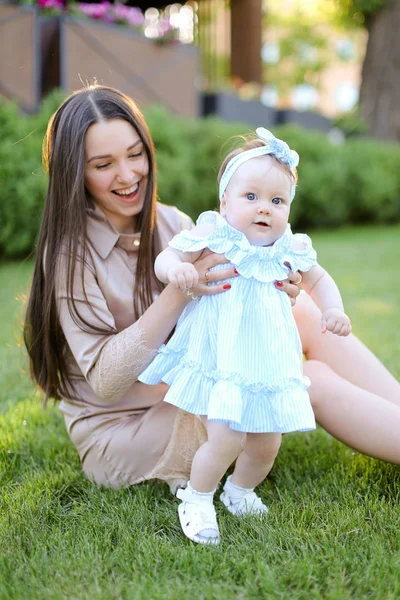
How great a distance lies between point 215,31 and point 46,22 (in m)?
7.34

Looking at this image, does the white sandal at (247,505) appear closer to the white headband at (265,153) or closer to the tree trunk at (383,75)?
the white headband at (265,153)

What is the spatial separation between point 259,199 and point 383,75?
41.0 ft

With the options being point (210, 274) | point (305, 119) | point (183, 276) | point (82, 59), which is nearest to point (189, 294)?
point (210, 274)

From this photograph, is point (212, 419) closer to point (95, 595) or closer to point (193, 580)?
point (193, 580)

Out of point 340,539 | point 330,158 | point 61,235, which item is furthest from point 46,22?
point 340,539

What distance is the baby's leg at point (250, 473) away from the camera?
186cm

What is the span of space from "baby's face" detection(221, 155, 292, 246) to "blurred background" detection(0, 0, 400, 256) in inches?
17.3

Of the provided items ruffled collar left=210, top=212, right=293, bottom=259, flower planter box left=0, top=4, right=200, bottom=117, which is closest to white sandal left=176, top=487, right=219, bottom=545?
ruffled collar left=210, top=212, right=293, bottom=259

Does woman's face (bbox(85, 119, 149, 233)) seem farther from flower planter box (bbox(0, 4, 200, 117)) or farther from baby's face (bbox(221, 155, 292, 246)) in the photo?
flower planter box (bbox(0, 4, 200, 117))

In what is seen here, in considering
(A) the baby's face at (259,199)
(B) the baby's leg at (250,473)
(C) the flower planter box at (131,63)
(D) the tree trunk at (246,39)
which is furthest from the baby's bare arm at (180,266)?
(D) the tree trunk at (246,39)

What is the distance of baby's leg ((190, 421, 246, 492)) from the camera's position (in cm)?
178

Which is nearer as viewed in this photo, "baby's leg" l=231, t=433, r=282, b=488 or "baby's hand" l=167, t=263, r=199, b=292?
"baby's hand" l=167, t=263, r=199, b=292

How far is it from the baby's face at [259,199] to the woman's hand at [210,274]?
0.10m

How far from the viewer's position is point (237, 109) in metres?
10.6
